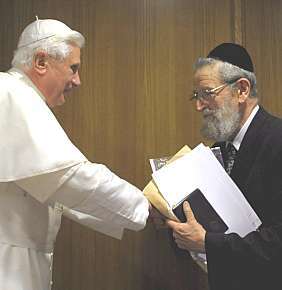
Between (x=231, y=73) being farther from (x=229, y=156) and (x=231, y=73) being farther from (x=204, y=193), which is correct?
(x=204, y=193)

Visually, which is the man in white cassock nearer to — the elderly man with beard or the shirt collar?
the elderly man with beard

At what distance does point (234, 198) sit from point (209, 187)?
0.28ft

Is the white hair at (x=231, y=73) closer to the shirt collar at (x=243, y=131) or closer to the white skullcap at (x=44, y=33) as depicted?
the shirt collar at (x=243, y=131)

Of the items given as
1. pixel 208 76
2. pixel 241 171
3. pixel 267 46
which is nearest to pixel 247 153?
pixel 241 171

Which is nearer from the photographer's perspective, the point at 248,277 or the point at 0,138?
the point at 0,138

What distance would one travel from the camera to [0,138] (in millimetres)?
1360

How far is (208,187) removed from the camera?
150cm

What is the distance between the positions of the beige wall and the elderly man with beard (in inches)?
16.7

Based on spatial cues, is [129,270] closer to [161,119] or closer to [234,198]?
[161,119]

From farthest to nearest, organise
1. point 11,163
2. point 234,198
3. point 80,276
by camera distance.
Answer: point 80,276, point 234,198, point 11,163

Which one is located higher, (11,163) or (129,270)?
(11,163)

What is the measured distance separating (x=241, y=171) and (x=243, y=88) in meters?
0.30

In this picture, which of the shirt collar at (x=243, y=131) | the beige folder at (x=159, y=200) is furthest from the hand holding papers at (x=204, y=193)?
the shirt collar at (x=243, y=131)

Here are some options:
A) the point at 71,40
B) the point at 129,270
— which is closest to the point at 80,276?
the point at 129,270
